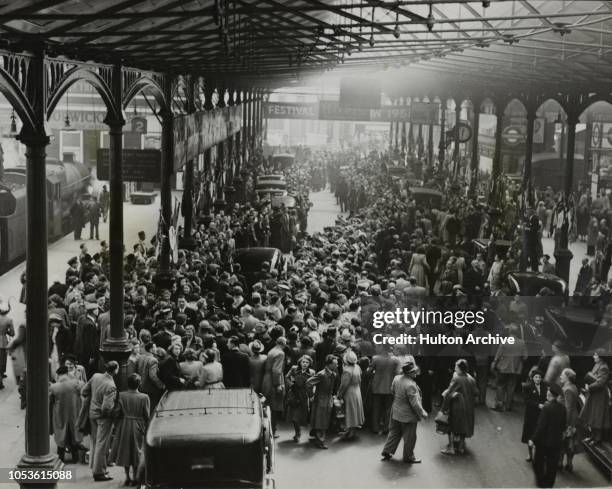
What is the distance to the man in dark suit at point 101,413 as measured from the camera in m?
11.4

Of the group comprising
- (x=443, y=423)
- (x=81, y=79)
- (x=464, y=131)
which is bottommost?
(x=443, y=423)

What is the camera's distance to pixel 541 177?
44.7 metres

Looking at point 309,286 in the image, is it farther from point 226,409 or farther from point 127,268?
point 226,409

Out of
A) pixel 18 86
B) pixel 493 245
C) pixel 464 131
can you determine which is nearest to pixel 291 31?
pixel 493 245

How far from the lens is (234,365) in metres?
13.3

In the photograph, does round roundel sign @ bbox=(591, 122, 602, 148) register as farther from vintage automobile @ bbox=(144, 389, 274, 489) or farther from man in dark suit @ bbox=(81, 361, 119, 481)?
vintage automobile @ bbox=(144, 389, 274, 489)

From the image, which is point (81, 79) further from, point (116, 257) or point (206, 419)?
point (206, 419)

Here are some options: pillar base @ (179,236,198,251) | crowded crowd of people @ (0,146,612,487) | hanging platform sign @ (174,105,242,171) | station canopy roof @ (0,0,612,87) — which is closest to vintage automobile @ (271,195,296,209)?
hanging platform sign @ (174,105,242,171)

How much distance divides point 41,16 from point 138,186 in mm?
41928

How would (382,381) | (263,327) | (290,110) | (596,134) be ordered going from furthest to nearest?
(290,110) → (596,134) → (263,327) → (382,381)

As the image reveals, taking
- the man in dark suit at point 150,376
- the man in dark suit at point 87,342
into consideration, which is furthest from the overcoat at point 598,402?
the man in dark suit at point 87,342

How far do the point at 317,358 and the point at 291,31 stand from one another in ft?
28.3

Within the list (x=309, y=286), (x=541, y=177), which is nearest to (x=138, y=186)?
(x=541, y=177)

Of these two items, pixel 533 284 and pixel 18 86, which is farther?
pixel 533 284
